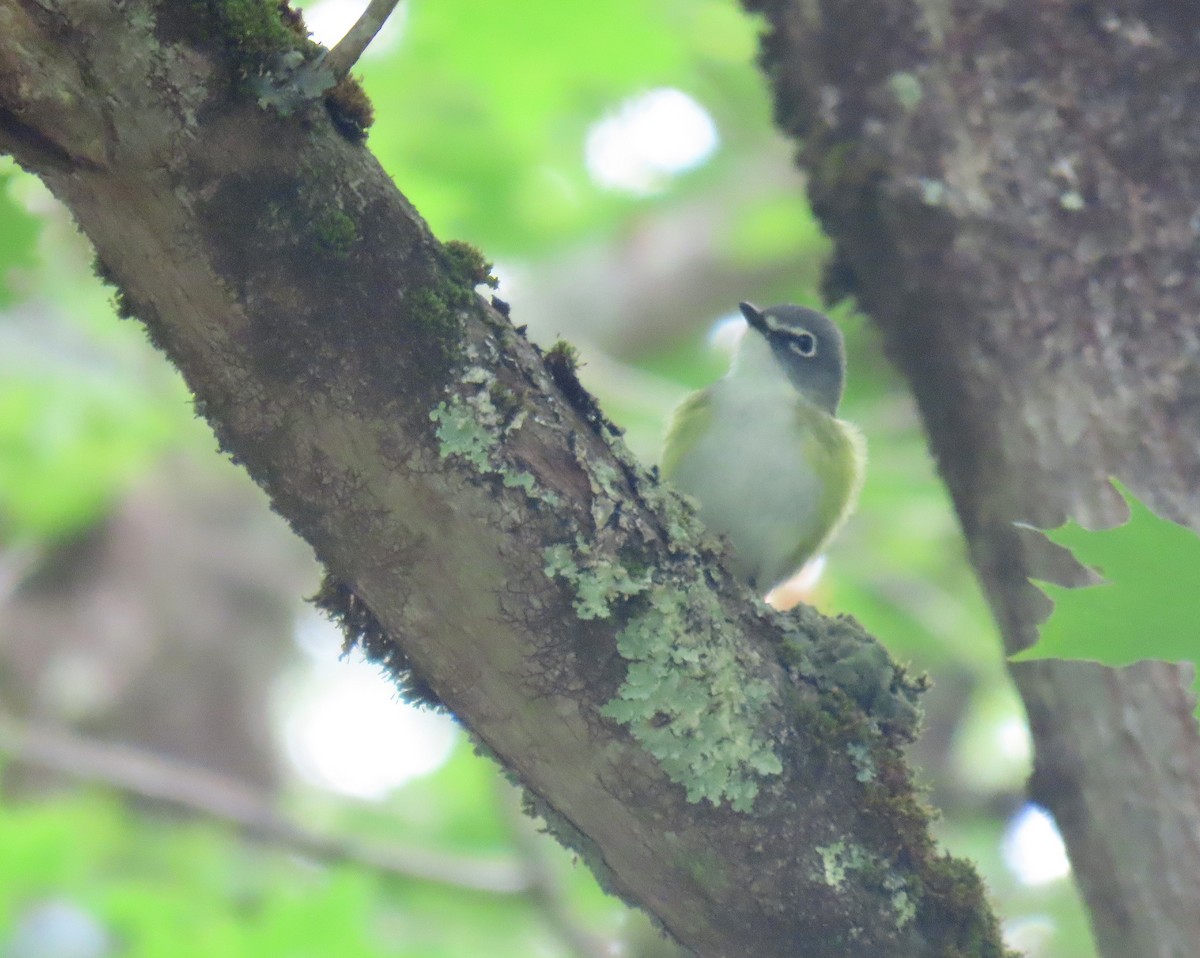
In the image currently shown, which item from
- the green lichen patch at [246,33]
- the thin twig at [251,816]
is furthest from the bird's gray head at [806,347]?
the green lichen patch at [246,33]

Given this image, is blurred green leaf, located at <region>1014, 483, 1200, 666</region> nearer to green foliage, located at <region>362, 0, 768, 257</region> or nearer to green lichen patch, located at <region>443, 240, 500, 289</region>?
green lichen patch, located at <region>443, 240, 500, 289</region>

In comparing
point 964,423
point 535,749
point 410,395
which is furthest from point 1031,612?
point 410,395

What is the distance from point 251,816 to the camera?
4543mm

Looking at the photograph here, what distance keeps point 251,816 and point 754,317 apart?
2443 mm

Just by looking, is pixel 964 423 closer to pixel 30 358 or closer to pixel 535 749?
pixel 535 749

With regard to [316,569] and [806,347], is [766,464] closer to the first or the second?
[806,347]

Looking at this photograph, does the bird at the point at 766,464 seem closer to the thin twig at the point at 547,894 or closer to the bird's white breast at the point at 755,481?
the bird's white breast at the point at 755,481

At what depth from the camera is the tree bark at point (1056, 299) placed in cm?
238

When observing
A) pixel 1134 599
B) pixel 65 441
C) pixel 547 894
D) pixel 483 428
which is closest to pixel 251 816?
pixel 547 894

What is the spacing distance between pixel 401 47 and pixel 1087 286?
181 inches

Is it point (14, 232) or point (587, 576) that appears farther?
point (14, 232)

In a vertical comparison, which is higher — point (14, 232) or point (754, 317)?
point (754, 317)

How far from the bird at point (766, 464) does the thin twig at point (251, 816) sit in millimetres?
1580

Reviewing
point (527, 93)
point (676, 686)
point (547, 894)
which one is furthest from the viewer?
point (527, 93)
